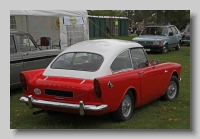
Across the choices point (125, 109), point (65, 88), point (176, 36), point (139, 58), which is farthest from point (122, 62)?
point (176, 36)

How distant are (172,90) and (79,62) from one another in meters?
2.63

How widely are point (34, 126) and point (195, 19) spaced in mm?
3341

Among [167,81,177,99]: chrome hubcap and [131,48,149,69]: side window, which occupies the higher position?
[131,48,149,69]: side window

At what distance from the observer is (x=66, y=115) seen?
227 inches

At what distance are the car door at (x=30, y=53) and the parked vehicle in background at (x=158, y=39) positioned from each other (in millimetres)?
9804

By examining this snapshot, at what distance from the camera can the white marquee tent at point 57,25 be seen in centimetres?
1325

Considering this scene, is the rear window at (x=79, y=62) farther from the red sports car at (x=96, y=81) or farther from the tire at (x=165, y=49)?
the tire at (x=165, y=49)

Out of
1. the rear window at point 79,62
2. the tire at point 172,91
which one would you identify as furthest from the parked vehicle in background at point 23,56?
the tire at point 172,91

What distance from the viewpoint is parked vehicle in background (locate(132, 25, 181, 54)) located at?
55.9 feet

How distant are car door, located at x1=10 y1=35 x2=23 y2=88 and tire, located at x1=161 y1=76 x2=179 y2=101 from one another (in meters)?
3.54

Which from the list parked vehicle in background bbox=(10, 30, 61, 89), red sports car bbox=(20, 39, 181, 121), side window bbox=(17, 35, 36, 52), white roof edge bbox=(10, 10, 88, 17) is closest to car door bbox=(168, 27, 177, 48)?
white roof edge bbox=(10, 10, 88, 17)

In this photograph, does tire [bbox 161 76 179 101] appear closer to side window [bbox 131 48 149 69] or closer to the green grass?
the green grass

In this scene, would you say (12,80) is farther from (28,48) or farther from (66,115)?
(66,115)

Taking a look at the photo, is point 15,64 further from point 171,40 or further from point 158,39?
point 171,40
